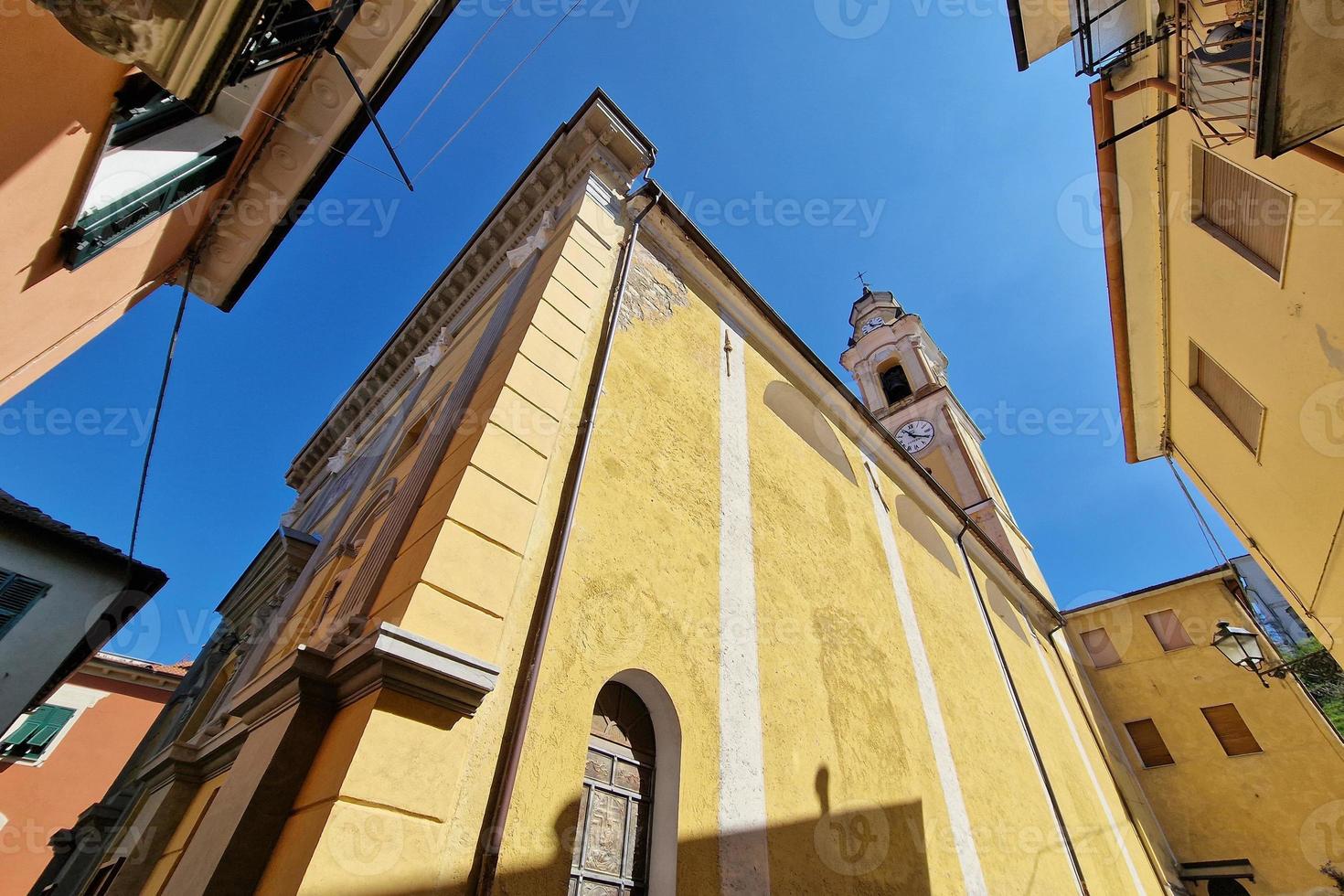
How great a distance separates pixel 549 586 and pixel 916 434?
64.5 ft

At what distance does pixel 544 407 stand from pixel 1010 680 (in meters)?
9.66

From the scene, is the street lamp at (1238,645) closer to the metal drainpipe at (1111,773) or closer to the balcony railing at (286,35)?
the metal drainpipe at (1111,773)

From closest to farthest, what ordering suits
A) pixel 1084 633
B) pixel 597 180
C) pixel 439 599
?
pixel 439 599 < pixel 597 180 < pixel 1084 633

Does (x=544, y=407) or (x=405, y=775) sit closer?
(x=405, y=775)

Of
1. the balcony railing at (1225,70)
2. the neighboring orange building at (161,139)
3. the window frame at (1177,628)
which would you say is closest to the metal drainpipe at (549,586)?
the neighboring orange building at (161,139)

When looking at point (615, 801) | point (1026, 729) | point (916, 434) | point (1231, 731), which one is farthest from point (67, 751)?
point (1231, 731)

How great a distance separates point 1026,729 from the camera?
938 centimetres

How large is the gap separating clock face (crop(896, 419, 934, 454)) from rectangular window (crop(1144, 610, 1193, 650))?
25.3ft

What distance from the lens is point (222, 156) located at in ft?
18.9

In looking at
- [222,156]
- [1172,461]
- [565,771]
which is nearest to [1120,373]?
[1172,461]

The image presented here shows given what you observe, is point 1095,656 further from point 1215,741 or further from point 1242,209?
point 1242,209

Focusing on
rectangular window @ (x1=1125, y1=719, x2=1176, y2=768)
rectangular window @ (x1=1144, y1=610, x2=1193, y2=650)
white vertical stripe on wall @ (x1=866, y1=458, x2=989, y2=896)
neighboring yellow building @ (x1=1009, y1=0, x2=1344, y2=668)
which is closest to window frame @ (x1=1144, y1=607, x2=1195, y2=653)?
rectangular window @ (x1=1144, y1=610, x2=1193, y2=650)

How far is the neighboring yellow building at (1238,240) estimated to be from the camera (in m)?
3.88

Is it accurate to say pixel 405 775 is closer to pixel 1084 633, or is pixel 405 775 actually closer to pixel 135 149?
pixel 135 149
